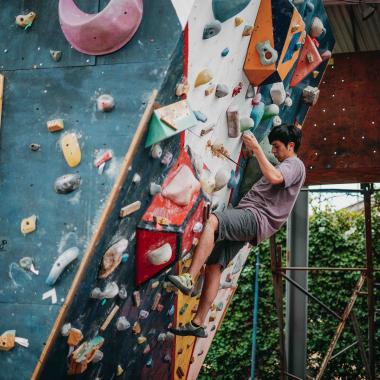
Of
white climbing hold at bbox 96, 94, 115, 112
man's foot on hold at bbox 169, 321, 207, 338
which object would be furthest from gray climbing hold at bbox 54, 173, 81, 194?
man's foot on hold at bbox 169, 321, 207, 338

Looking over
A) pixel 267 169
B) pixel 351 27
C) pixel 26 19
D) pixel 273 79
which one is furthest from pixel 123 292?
pixel 351 27

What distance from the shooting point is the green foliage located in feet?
27.0

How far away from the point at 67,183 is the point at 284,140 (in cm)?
138

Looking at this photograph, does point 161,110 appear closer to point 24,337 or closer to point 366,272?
point 24,337

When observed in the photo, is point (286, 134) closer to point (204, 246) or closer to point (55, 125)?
point (204, 246)

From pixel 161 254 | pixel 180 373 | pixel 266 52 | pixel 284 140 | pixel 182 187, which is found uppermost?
pixel 266 52

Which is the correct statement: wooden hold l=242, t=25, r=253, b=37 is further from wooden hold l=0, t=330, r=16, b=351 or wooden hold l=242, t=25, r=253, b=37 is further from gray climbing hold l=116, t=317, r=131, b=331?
wooden hold l=0, t=330, r=16, b=351

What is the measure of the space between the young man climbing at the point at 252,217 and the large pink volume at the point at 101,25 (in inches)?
39.1

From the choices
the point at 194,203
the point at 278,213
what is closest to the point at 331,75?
the point at 278,213

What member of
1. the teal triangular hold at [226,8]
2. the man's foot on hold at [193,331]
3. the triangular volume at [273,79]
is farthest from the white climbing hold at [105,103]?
the man's foot on hold at [193,331]

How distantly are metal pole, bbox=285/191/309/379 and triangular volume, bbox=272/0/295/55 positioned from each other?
3433 millimetres

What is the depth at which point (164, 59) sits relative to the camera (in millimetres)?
2539

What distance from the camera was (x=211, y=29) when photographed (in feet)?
9.12

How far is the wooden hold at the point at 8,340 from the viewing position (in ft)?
8.36
